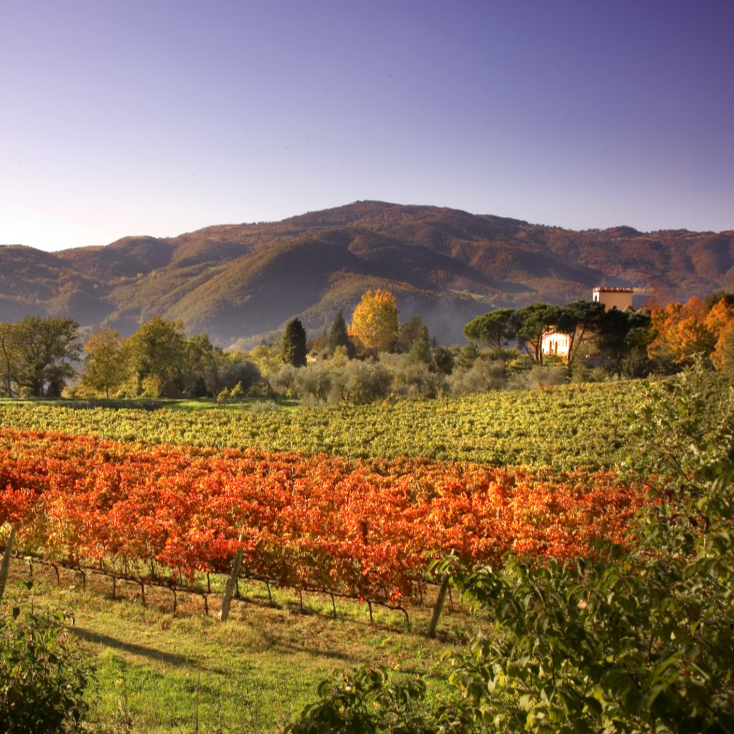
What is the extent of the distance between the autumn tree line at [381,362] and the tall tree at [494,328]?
11 cm

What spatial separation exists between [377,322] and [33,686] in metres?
76.0

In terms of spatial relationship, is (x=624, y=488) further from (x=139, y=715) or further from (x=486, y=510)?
(x=139, y=715)

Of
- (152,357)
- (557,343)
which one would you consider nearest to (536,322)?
(557,343)

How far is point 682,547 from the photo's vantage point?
183 inches

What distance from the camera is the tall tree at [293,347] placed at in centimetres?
6594

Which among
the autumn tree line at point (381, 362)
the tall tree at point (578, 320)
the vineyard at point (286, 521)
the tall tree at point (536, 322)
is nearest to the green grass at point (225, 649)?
the vineyard at point (286, 521)

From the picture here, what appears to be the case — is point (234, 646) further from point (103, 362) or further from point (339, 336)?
point (339, 336)

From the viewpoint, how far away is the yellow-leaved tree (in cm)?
7925

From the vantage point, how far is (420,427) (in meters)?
31.1

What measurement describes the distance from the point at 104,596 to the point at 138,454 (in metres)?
10.4

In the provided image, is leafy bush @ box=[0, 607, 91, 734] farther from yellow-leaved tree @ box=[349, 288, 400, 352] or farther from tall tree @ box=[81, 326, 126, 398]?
yellow-leaved tree @ box=[349, 288, 400, 352]

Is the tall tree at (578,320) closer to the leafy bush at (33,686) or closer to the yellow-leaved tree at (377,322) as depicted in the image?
the yellow-leaved tree at (377,322)

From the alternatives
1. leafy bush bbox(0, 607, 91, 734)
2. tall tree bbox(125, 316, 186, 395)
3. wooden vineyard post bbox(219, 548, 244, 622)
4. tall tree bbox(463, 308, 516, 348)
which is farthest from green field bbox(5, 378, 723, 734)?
tall tree bbox(125, 316, 186, 395)

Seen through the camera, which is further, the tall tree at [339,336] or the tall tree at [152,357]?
the tall tree at [339,336]
